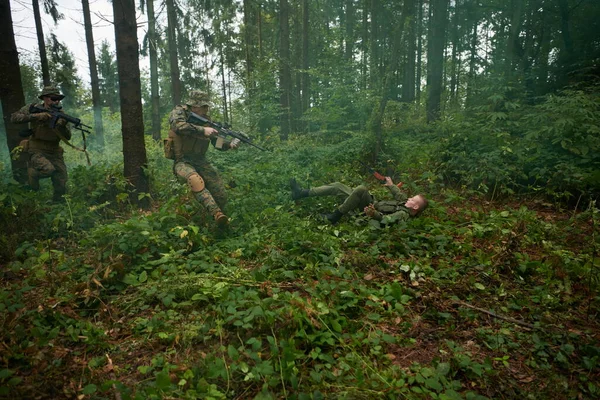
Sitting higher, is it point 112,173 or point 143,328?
point 112,173

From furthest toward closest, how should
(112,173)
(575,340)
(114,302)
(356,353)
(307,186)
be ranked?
(307,186)
(112,173)
(114,302)
(575,340)
(356,353)

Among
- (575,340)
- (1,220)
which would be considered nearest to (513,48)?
(575,340)

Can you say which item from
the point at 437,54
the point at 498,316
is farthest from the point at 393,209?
the point at 437,54

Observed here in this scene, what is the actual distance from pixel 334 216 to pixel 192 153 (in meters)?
2.58

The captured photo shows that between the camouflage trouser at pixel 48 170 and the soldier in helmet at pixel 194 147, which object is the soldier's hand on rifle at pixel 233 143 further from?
the camouflage trouser at pixel 48 170

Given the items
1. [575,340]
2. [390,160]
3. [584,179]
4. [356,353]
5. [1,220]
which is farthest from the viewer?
[390,160]

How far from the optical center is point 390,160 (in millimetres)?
7680

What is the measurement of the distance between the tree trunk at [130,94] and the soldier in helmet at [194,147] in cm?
70

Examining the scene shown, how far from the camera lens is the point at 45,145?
5930 mm

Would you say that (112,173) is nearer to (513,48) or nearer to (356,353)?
(356,353)

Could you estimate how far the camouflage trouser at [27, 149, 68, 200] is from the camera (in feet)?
18.6

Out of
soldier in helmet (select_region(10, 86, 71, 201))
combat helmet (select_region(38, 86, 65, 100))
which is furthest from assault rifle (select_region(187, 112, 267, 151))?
combat helmet (select_region(38, 86, 65, 100))

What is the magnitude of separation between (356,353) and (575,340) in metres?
1.78

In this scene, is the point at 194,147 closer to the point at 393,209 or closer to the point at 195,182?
the point at 195,182
